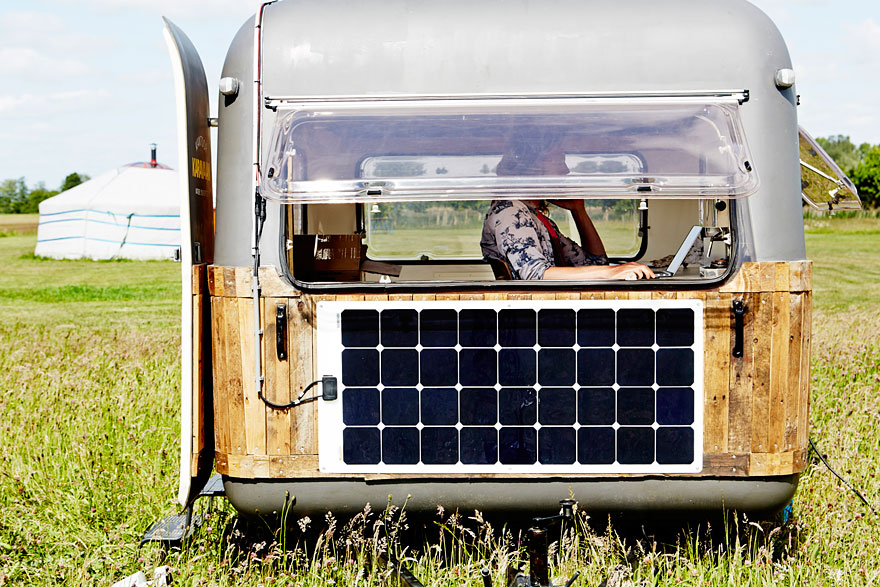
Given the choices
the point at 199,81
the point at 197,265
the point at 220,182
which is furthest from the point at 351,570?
the point at 199,81

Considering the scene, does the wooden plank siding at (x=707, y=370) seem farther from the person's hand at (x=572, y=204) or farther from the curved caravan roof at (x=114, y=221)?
the curved caravan roof at (x=114, y=221)

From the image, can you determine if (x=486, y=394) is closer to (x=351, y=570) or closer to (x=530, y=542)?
(x=530, y=542)

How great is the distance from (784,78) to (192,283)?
2.28 metres

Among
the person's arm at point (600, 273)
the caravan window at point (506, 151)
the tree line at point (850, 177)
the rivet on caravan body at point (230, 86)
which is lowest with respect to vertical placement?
the person's arm at point (600, 273)

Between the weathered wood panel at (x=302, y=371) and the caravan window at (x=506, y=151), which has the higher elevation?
the caravan window at (x=506, y=151)

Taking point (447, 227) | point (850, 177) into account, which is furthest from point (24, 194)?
point (447, 227)

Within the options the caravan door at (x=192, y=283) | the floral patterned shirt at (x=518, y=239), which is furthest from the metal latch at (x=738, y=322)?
the caravan door at (x=192, y=283)

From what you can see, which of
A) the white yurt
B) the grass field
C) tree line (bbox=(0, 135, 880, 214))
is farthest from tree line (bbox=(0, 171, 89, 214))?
the grass field

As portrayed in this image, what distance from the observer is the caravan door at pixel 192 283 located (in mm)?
3418

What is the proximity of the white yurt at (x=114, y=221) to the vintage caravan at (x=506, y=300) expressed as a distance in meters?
20.9

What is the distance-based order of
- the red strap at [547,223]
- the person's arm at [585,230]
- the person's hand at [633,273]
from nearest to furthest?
the person's hand at [633,273] → the red strap at [547,223] → the person's arm at [585,230]

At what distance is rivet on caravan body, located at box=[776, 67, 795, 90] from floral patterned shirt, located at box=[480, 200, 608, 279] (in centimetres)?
107

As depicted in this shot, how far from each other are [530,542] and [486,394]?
1.95 feet

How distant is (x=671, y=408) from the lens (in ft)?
11.0
